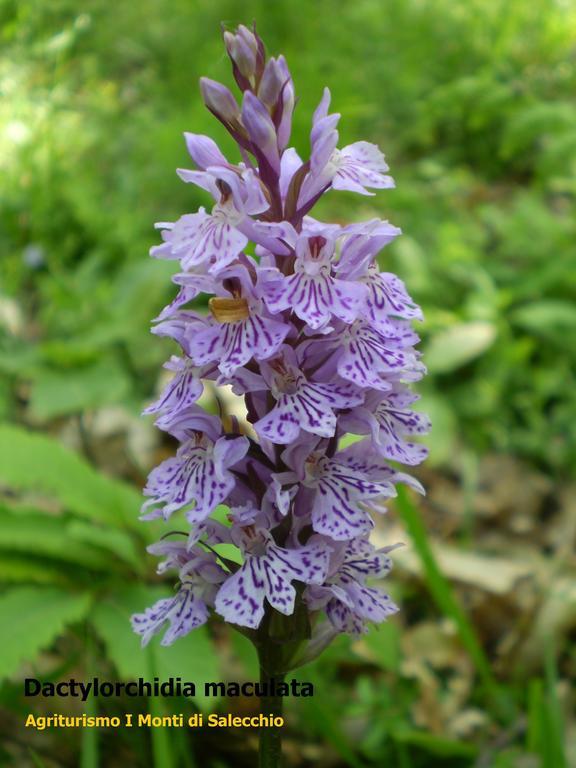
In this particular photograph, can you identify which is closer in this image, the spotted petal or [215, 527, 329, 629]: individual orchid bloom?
[215, 527, 329, 629]: individual orchid bloom

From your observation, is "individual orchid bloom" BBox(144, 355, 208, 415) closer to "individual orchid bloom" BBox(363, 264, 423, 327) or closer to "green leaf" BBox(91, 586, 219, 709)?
"individual orchid bloom" BBox(363, 264, 423, 327)

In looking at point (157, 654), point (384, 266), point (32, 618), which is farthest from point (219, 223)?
point (384, 266)

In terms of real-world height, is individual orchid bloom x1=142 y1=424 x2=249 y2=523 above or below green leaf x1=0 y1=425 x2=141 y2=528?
below

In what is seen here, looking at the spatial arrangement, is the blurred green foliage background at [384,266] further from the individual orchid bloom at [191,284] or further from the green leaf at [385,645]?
the individual orchid bloom at [191,284]

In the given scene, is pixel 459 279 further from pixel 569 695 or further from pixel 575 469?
pixel 569 695

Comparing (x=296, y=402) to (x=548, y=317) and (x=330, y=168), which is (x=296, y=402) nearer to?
(x=330, y=168)

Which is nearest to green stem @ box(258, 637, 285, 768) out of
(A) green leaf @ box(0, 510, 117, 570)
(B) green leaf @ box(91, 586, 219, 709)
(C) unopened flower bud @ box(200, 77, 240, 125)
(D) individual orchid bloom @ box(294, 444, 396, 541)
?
(D) individual orchid bloom @ box(294, 444, 396, 541)

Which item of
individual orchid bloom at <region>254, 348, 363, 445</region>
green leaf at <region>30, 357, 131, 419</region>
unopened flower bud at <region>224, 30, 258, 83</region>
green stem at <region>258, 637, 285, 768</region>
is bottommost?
green stem at <region>258, 637, 285, 768</region>

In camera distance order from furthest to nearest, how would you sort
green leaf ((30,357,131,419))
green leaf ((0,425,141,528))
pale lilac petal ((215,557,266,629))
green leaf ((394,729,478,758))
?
green leaf ((30,357,131,419)), green leaf ((0,425,141,528)), green leaf ((394,729,478,758)), pale lilac petal ((215,557,266,629))
